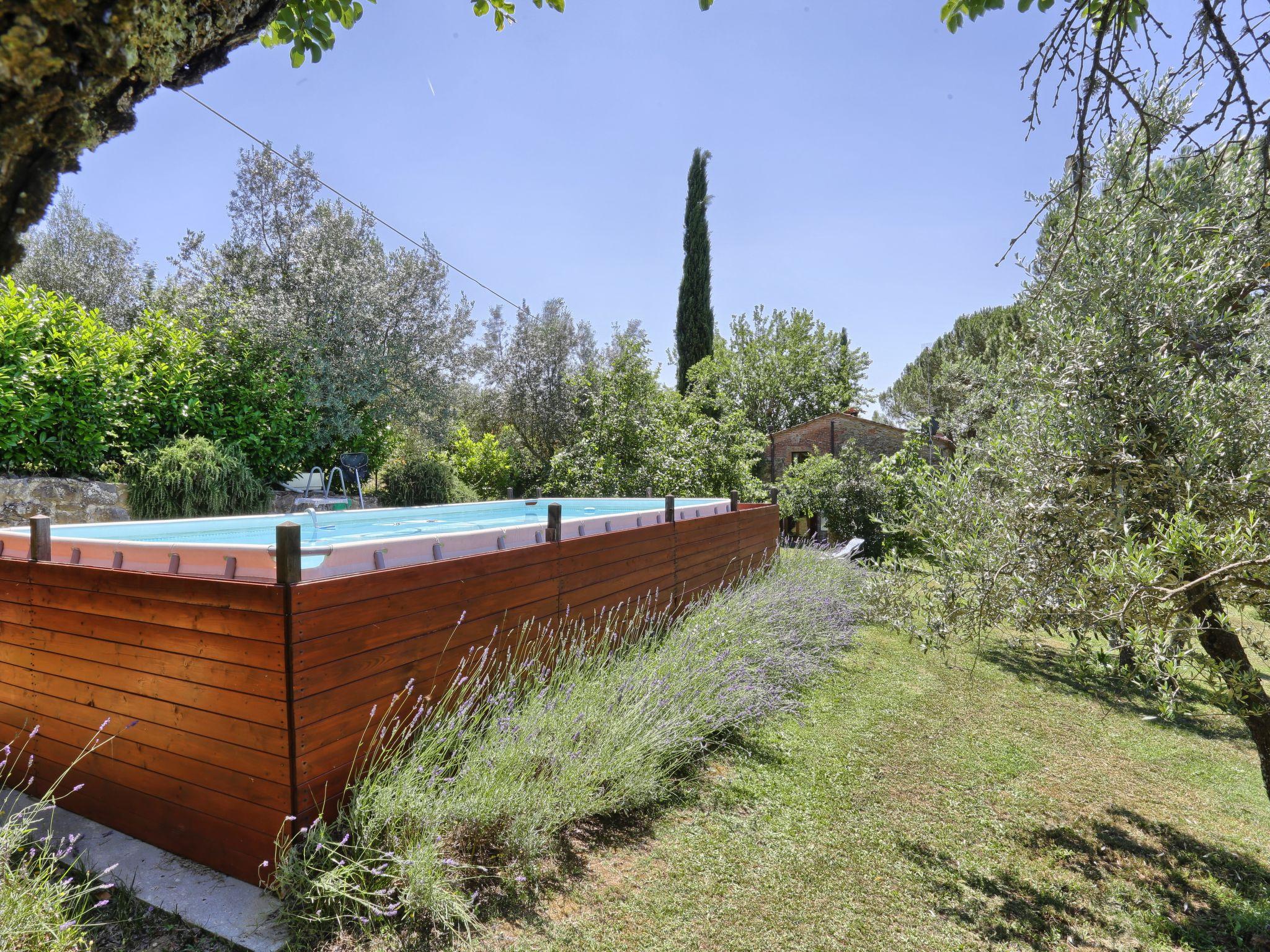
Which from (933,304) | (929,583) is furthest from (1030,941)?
(933,304)

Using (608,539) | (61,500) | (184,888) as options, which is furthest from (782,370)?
(184,888)

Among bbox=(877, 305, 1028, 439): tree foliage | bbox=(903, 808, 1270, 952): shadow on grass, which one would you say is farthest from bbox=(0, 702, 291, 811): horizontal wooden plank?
bbox=(877, 305, 1028, 439): tree foliage

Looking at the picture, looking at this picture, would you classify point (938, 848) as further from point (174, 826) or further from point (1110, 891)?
Answer: point (174, 826)

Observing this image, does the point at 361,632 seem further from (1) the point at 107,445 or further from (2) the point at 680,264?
(2) the point at 680,264

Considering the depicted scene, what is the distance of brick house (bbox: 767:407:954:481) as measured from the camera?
1809 centimetres

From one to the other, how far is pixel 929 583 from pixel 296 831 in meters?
3.27

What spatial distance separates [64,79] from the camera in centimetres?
81

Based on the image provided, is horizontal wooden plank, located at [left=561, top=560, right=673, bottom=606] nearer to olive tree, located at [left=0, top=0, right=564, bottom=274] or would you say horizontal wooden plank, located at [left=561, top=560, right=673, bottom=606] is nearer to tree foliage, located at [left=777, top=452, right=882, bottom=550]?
olive tree, located at [left=0, top=0, right=564, bottom=274]

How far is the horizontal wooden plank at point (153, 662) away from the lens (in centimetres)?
240

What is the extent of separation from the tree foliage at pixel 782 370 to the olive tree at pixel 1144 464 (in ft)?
65.5

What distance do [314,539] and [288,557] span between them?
124 inches

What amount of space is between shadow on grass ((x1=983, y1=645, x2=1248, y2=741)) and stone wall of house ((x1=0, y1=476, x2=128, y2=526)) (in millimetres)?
9194

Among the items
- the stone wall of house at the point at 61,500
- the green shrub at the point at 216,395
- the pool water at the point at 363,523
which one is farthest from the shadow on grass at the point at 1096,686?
the green shrub at the point at 216,395

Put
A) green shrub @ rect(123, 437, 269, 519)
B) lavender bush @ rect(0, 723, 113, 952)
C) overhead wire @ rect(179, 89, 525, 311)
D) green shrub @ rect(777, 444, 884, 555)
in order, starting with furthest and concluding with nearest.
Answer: green shrub @ rect(777, 444, 884, 555)
overhead wire @ rect(179, 89, 525, 311)
green shrub @ rect(123, 437, 269, 519)
lavender bush @ rect(0, 723, 113, 952)
